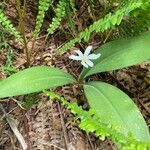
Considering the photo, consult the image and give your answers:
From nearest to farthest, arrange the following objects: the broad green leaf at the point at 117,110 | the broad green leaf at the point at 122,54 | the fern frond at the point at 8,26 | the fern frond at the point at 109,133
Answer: the fern frond at the point at 109,133, the broad green leaf at the point at 117,110, the broad green leaf at the point at 122,54, the fern frond at the point at 8,26

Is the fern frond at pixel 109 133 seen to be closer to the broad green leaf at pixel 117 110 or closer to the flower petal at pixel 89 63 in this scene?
the broad green leaf at pixel 117 110

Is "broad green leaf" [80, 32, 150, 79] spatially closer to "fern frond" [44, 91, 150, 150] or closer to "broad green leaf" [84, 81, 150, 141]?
"broad green leaf" [84, 81, 150, 141]

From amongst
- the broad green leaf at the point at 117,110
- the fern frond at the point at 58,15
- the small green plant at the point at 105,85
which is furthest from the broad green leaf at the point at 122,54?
the fern frond at the point at 58,15

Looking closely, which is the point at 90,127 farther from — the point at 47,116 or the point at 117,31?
the point at 117,31

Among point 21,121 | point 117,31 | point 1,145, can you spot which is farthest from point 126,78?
point 1,145

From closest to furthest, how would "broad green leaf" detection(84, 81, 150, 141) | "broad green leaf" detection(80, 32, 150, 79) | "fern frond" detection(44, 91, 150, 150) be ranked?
"fern frond" detection(44, 91, 150, 150) → "broad green leaf" detection(84, 81, 150, 141) → "broad green leaf" detection(80, 32, 150, 79)

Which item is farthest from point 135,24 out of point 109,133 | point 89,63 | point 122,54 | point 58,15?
point 109,133

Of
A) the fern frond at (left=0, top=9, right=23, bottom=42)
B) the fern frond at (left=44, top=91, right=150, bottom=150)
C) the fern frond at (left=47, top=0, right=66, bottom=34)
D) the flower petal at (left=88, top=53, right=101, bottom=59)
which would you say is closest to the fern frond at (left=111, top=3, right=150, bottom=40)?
the flower petal at (left=88, top=53, right=101, bottom=59)

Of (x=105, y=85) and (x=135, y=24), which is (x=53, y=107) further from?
(x=135, y=24)
